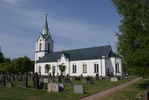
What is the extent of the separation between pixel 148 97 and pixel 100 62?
116ft

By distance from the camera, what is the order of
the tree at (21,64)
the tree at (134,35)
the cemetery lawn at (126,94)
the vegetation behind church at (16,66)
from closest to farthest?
the cemetery lawn at (126,94) → the tree at (134,35) → the vegetation behind church at (16,66) → the tree at (21,64)

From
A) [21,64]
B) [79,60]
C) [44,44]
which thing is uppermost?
[44,44]

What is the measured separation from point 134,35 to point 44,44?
153 feet

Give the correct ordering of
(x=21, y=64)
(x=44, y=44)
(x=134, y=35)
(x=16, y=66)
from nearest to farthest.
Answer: (x=134, y=35) → (x=44, y=44) → (x=16, y=66) → (x=21, y=64)

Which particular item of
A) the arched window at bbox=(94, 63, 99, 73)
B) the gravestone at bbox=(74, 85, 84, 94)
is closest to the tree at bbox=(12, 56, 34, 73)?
the arched window at bbox=(94, 63, 99, 73)

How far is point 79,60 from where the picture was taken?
45969 millimetres

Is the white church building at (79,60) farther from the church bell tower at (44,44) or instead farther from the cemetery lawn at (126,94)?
the cemetery lawn at (126,94)

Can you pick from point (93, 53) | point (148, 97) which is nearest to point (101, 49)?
point (93, 53)

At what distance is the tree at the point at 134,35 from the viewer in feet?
41.5

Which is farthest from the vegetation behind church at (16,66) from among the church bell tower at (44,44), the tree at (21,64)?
the church bell tower at (44,44)

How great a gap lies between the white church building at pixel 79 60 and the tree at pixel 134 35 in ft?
74.9

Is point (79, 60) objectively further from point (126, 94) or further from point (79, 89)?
point (126, 94)

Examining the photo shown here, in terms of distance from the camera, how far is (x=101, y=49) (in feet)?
148

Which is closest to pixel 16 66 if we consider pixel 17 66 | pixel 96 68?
pixel 17 66
